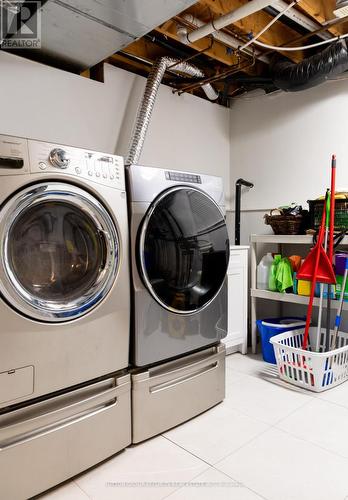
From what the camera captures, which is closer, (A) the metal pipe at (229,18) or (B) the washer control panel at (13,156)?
(B) the washer control panel at (13,156)

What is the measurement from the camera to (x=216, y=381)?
73.9 inches

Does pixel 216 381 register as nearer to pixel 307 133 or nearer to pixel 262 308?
pixel 262 308

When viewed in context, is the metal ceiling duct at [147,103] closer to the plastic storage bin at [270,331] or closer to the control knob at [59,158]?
the control knob at [59,158]

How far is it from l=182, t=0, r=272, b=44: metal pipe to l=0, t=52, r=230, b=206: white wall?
65cm

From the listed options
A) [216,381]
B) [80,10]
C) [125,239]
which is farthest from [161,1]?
[216,381]

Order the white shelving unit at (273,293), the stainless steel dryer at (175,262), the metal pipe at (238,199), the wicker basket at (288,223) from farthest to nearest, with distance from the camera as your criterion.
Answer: the metal pipe at (238,199) → the wicker basket at (288,223) → the white shelving unit at (273,293) → the stainless steel dryer at (175,262)

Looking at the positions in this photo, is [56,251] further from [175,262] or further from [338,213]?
[338,213]

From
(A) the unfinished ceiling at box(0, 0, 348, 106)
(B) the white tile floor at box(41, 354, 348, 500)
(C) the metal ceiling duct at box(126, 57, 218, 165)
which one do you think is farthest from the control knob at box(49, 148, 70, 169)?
(B) the white tile floor at box(41, 354, 348, 500)

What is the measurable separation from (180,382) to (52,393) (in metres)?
0.64

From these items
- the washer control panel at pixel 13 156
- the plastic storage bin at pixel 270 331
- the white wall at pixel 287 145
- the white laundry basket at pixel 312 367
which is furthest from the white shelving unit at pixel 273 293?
the washer control panel at pixel 13 156

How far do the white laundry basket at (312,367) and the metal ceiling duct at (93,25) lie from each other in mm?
1985

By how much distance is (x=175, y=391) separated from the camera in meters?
1.66

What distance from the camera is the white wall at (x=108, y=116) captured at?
6.60 ft

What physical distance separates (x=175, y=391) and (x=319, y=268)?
122 cm
